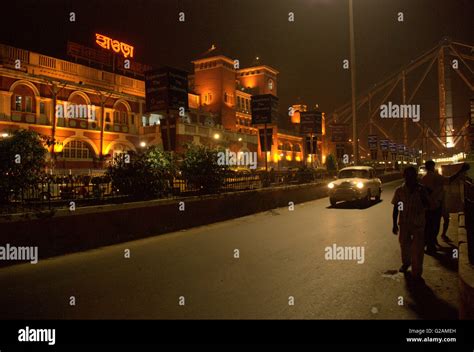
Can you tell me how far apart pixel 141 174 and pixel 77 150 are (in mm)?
25566

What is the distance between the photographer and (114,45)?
42.1 metres

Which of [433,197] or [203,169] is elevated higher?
[203,169]

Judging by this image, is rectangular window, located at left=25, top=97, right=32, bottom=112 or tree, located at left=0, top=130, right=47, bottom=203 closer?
tree, located at left=0, top=130, right=47, bottom=203

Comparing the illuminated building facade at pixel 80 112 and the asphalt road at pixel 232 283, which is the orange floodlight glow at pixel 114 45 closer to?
the illuminated building facade at pixel 80 112

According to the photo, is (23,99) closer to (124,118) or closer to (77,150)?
(77,150)

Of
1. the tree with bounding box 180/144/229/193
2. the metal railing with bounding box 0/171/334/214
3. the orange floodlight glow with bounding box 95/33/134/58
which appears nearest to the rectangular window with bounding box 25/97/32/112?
the orange floodlight glow with bounding box 95/33/134/58

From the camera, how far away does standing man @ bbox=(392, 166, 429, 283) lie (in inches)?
245

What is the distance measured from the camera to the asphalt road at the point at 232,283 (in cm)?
493

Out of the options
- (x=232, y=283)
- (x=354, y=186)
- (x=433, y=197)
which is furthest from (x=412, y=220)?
(x=354, y=186)

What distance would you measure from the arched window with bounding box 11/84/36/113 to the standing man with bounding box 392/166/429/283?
30.7 metres

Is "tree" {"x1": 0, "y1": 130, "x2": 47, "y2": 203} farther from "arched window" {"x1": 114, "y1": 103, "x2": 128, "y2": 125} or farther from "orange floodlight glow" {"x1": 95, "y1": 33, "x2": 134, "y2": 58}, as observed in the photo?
"orange floodlight glow" {"x1": 95, "y1": 33, "x2": 134, "y2": 58}

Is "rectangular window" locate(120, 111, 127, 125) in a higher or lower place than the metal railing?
higher

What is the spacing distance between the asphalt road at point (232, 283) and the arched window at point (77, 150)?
26971 mm

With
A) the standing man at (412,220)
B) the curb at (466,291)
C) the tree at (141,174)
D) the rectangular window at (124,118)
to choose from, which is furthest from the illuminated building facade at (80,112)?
the curb at (466,291)
